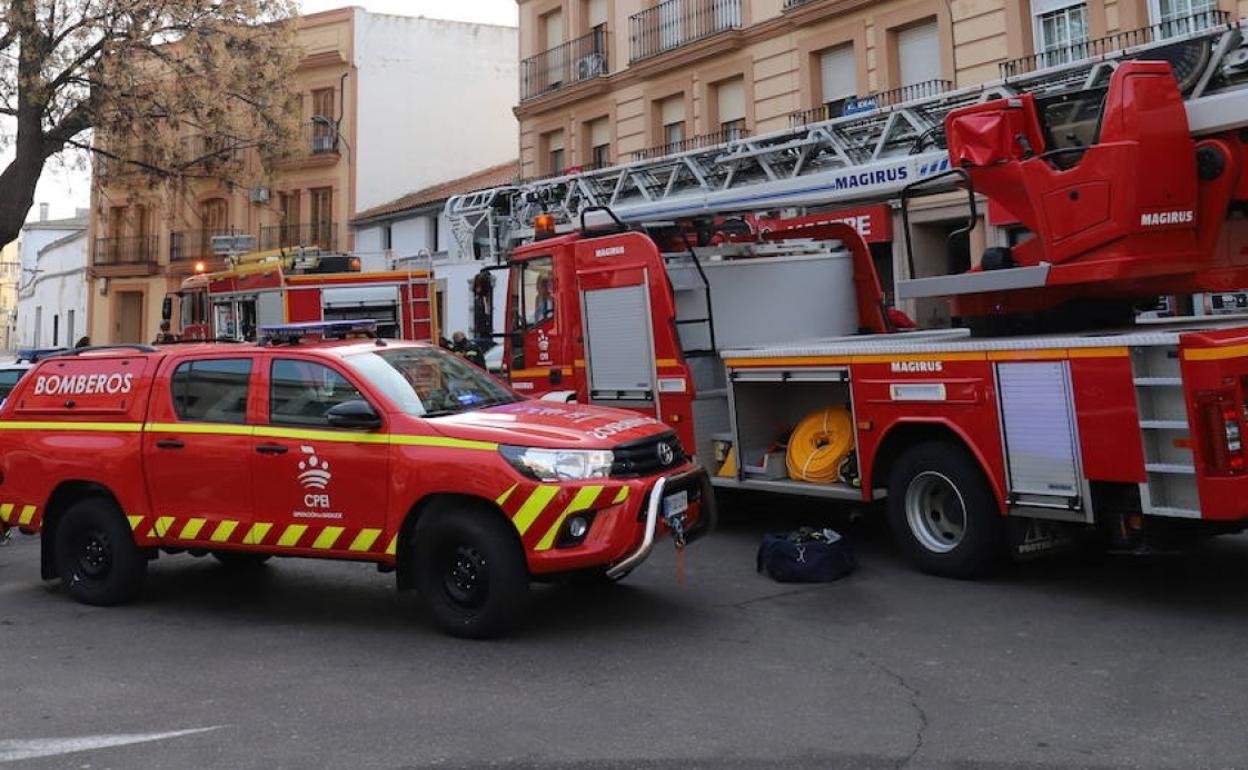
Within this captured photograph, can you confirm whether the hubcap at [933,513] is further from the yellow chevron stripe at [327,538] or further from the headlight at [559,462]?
the yellow chevron stripe at [327,538]

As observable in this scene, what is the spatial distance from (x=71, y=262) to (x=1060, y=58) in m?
43.5

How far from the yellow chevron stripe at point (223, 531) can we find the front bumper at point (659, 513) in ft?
7.92

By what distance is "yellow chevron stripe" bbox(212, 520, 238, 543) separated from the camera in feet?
20.5

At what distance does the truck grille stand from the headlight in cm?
10

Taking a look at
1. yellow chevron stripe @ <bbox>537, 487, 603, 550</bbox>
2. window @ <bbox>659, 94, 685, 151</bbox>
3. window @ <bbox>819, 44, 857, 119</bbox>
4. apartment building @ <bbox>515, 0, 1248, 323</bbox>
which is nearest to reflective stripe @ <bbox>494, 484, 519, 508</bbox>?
yellow chevron stripe @ <bbox>537, 487, 603, 550</bbox>

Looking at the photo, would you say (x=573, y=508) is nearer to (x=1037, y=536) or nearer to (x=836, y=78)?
(x=1037, y=536)

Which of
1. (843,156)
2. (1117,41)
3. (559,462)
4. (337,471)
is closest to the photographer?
(559,462)

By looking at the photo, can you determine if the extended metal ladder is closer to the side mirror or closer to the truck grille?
the truck grille

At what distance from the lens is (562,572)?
18.1ft

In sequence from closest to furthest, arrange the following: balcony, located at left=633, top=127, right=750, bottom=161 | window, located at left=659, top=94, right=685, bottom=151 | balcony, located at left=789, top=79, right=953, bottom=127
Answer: balcony, located at left=789, top=79, right=953, bottom=127 → balcony, located at left=633, top=127, right=750, bottom=161 → window, located at left=659, top=94, right=685, bottom=151

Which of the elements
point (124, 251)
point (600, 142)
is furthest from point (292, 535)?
point (124, 251)

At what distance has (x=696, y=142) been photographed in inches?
837

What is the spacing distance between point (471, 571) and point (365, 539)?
70 centimetres

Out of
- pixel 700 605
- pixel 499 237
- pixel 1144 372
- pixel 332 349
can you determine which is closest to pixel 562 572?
pixel 700 605
